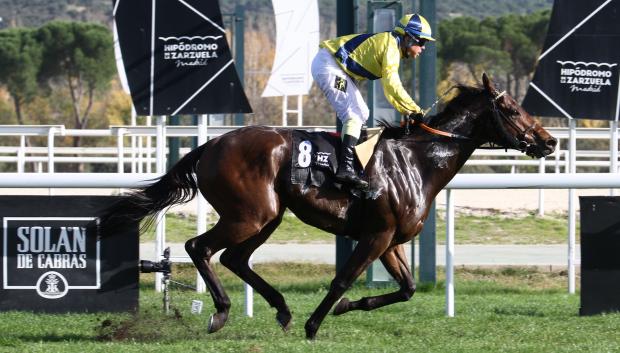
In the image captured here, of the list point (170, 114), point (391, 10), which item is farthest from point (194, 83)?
point (391, 10)

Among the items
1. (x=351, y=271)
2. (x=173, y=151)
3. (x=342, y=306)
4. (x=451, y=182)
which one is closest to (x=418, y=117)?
(x=451, y=182)

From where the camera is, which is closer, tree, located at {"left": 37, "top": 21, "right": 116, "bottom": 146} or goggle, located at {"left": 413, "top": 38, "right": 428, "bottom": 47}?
Answer: goggle, located at {"left": 413, "top": 38, "right": 428, "bottom": 47}

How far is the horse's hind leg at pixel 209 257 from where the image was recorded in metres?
7.15

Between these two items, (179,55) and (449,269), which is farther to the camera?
(179,55)

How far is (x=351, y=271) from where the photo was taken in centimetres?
719

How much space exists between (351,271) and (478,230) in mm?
7342

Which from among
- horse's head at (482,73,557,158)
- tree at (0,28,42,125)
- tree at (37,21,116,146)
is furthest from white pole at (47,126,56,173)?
tree at (0,28,42,125)

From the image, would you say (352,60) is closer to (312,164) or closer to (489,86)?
(312,164)

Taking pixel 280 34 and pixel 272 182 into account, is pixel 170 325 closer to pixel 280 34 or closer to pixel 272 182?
pixel 272 182

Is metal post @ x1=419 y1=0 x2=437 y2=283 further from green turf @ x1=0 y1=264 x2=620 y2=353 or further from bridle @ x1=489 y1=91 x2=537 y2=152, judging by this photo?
bridle @ x1=489 y1=91 x2=537 y2=152

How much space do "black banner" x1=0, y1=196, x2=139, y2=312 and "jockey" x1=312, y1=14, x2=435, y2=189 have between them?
1765 millimetres

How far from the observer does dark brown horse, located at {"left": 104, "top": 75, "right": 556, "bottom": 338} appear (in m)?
7.14

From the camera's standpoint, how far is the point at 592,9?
9.91 m

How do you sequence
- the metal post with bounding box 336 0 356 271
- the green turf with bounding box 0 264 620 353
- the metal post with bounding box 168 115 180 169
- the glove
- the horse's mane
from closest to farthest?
the green turf with bounding box 0 264 620 353, the glove, the horse's mane, the metal post with bounding box 336 0 356 271, the metal post with bounding box 168 115 180 169
